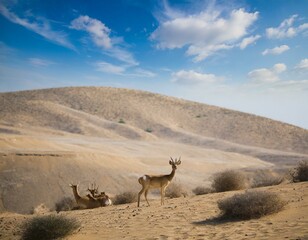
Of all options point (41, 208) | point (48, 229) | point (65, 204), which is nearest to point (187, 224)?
point (48, 229)

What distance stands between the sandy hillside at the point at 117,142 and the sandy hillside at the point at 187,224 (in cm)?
893

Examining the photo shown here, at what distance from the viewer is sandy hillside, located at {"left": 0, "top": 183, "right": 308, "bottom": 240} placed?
8.03m

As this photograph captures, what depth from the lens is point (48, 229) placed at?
9.27 m

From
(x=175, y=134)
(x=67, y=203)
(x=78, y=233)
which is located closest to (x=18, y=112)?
(x=175, y=134)

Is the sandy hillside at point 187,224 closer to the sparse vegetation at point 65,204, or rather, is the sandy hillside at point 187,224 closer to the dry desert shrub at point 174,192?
the sparse vegetation at point 65,204

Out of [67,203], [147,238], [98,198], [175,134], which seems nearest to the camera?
[147,238]

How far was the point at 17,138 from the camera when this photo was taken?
2970cm

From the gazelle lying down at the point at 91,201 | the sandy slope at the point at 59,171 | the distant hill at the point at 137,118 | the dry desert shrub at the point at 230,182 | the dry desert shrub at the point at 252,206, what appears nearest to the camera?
the dry desert shrub at the point at 252,206

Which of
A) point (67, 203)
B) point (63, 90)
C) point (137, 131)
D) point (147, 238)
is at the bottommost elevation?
point (67, 203)

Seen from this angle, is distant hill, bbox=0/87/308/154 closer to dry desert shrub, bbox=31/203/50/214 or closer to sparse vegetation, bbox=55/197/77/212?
dry desert shrub, bbox=31/203/50/214

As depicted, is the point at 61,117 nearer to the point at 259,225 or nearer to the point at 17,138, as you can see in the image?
the point at 17,138

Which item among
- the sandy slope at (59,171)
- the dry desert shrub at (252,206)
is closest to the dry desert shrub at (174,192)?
the sandy slope at (59,171)

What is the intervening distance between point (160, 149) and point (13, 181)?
76.0 ft

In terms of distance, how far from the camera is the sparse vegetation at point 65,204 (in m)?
18.4
